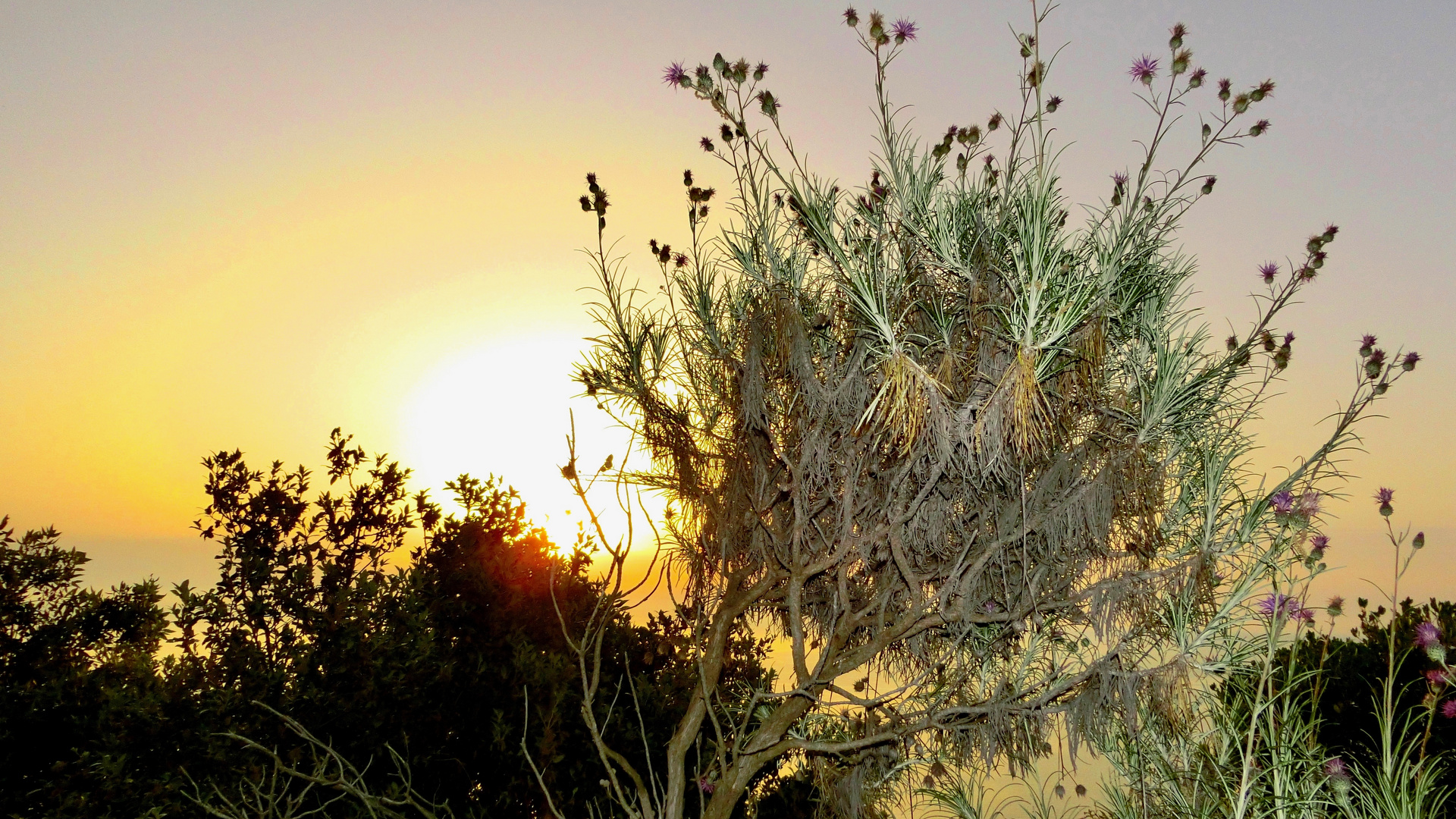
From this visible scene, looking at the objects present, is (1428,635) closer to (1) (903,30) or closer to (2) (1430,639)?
(2) (1430,639)

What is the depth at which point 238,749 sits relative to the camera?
7.78 m

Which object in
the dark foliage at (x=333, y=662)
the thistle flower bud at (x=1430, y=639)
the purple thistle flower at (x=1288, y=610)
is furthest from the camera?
the dark foliage at (x=333, y=662)

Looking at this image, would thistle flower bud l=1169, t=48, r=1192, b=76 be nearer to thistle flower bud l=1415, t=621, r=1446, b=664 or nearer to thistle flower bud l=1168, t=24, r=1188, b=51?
thistle flower bud l=1168, t=24, r=1188, b=51

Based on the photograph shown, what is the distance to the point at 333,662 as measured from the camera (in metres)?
8.30

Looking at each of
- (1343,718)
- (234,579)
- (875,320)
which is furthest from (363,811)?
(1343,718)

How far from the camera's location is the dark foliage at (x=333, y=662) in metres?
7.72

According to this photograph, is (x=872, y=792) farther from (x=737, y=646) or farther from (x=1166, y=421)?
(x=1166, y=421)

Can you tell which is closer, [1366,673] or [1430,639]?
[1430,639]

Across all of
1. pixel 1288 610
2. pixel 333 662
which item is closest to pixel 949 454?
pixel 1288 610

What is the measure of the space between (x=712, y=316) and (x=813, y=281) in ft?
2.42

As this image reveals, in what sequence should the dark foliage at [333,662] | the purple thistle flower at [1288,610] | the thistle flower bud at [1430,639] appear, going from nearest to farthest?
the purple thistle flower at [1288,610] → the thistle flower bud at [1430,639] → the dark foliage at [333,662]

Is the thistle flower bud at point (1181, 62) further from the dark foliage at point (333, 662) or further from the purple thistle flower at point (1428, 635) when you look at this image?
the dark foliage at point (333, 662)

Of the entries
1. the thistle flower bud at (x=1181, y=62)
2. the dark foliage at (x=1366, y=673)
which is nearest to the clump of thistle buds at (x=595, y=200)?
the thistle flower bud at (x=1181, y=62)

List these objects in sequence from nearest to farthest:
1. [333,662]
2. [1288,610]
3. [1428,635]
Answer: [1288,610] < [1428,635] < [333,662]
